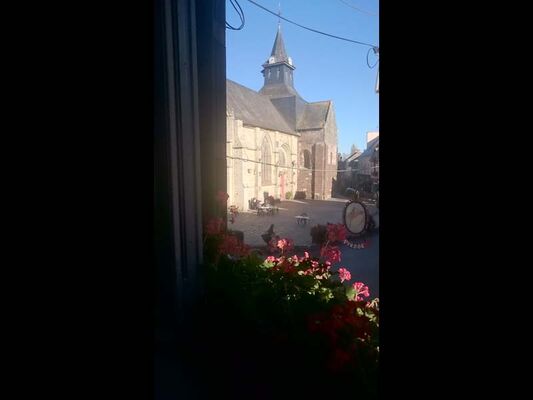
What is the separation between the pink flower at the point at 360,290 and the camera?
34.2 inches

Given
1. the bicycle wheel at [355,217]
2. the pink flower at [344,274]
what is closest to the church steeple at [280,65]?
the bicycle wheel at [355,217]

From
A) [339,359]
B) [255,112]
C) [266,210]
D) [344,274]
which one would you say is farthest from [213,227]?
[255,112]

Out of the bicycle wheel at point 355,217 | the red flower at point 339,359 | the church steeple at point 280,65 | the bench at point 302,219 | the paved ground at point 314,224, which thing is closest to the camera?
the red flower at point 339,359

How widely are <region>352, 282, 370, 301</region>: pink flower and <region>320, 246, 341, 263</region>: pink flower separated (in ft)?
0.33

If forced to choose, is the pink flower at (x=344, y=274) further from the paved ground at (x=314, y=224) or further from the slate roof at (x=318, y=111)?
the slate roof at (x=318, y=111)

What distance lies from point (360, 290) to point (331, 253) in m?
0.14

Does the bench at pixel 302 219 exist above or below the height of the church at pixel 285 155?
below

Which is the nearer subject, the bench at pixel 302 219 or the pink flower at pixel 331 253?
the pink flower at pixel 331 253

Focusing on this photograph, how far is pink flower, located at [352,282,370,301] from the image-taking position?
870 mm

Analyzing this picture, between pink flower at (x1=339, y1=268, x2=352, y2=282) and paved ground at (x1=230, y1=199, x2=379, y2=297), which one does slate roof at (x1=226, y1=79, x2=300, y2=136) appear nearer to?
paved ground at (x1=230, y1=199, x2=379, y2=297)

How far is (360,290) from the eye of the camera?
2.92 ft

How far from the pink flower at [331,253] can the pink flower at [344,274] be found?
0.03 metres

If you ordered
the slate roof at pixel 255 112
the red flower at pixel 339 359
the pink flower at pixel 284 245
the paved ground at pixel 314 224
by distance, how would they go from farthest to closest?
the slate roof at pixel 255 112 < the pink flower at pixel 284 245 < the paved ground at pixel 314 224 < the red flower at pixel 339 359
